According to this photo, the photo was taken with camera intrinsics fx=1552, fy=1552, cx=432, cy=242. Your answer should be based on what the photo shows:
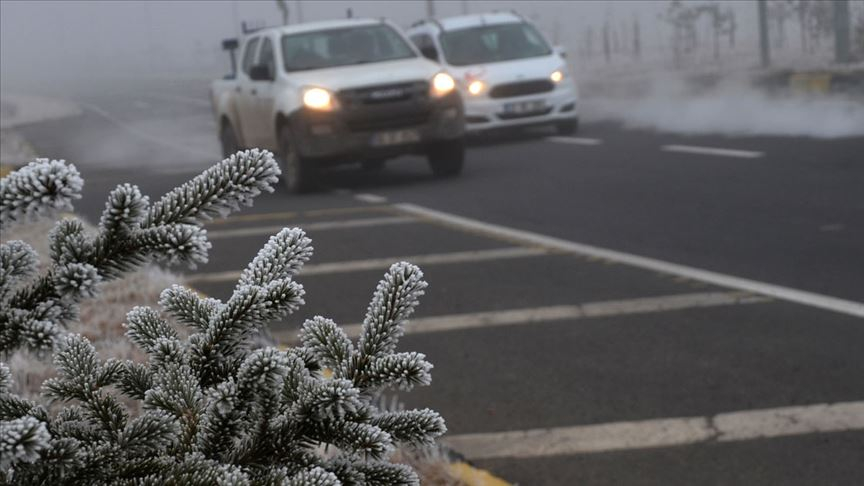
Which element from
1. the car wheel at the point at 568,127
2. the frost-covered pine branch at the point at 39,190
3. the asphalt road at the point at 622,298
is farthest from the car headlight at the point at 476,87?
the frost-covered pine branch at the point at 39,190

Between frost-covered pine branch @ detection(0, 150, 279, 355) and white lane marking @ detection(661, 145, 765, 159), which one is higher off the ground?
frost-covered pine branch @ detection(0, 150, 279, 355)

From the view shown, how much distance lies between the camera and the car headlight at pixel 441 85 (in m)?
15.5

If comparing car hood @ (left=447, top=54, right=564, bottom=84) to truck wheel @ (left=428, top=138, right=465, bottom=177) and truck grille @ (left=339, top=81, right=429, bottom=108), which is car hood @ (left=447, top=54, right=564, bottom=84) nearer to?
truck wheel @ (left=428, top=138, right=465, bottom=177)

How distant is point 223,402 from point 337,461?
0.76 feet

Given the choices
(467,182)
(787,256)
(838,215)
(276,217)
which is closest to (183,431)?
(787,256)

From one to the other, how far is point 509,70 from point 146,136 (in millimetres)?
10241

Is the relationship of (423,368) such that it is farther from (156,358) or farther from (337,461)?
(156,358)

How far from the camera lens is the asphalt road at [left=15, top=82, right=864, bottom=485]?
16.7 feet

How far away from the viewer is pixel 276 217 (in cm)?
1346

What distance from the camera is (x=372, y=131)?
15.3 m

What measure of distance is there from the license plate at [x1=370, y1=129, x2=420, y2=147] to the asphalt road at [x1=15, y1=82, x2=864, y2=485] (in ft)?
1.49

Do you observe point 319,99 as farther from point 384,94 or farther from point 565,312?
point 565,312

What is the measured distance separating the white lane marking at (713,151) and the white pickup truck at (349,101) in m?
2.46

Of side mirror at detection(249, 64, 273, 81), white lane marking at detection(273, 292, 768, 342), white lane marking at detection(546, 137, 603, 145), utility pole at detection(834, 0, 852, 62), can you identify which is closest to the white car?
white lane marking at detection(546, 137, 603, 145)
